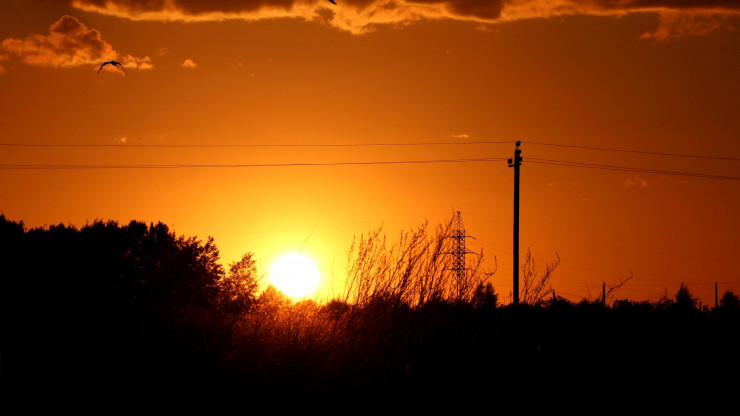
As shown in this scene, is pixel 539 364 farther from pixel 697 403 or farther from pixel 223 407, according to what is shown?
pixel 223 407

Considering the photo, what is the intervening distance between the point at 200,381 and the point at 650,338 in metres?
5.99

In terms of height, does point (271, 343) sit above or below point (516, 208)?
below

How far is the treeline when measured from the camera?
5754mm

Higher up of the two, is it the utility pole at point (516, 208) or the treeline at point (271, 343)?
the utility pole at point (516, 208)

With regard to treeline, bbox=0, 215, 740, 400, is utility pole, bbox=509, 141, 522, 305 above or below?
above

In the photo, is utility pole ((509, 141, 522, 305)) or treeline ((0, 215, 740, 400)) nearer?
treeline ((0, 215, 740, 400))

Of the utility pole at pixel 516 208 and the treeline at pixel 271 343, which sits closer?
the treeline at pixel 271 343

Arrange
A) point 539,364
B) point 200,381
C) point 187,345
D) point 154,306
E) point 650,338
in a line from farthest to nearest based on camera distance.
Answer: point 650,338, point 539,364, point 154,306, point 187,345, point 200,381

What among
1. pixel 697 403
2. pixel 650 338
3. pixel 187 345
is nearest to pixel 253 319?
pixel 187 345

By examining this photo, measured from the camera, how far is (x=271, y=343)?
21.5ft

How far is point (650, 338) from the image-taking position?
9.17m

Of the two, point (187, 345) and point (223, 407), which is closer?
point (223, 407)

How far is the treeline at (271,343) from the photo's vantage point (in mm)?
5754

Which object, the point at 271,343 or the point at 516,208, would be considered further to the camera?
the point at 516,208
